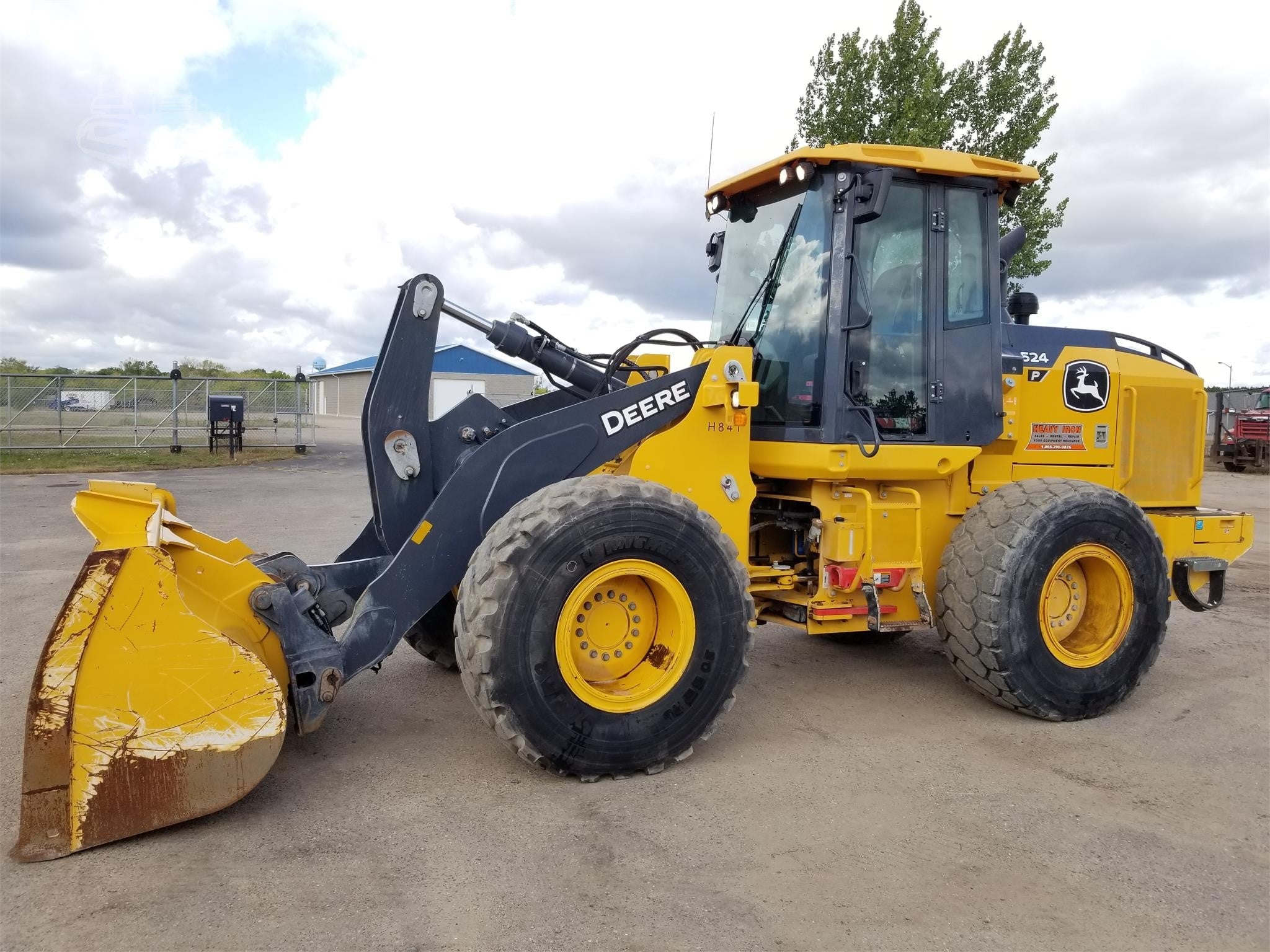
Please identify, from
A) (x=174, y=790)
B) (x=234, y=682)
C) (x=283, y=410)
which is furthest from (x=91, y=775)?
(x=283, y=410)

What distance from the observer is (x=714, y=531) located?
4.11 metres

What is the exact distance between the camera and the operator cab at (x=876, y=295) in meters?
4.65

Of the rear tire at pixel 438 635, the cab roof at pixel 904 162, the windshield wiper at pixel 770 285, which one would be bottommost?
the rear tire at pixel 438 635

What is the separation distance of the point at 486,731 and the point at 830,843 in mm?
1809

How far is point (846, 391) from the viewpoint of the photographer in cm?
466

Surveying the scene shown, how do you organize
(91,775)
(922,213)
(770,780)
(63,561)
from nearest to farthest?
(91,775), (770,780), (922,213), (63,561)

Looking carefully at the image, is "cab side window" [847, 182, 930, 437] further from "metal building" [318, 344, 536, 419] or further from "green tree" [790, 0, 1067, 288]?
"metal building" [318, 344, 536, 419]

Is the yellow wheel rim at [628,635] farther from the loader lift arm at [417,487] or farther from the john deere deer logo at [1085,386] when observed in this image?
the john deere deer logo at [1085,386]

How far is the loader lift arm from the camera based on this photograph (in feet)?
12.7

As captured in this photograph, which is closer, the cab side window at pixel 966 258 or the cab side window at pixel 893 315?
the cab side window at pixel 893 315

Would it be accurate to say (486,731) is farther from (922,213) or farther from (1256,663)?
(1256,663)

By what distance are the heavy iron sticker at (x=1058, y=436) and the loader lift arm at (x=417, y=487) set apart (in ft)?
7.37

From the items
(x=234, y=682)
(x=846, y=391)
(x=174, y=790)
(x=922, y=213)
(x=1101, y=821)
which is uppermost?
(x=922, y=213)

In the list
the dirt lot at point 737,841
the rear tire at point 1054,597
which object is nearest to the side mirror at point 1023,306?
the rear tire at point 1054,597
